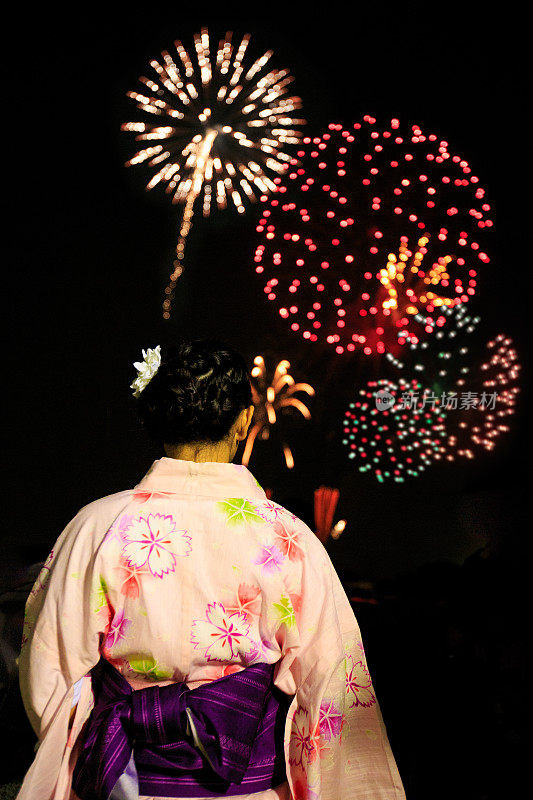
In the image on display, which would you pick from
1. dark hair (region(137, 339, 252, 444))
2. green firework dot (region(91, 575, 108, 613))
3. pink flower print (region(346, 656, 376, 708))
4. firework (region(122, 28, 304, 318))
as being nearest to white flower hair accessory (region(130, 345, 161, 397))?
dark hair (region(137, 339, 252, 444))

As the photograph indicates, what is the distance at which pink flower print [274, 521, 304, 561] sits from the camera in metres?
1.29

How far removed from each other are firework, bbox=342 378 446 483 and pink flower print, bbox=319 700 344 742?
12.2 ft

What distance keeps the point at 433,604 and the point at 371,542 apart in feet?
5.86

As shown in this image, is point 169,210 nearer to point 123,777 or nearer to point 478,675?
point 478,675

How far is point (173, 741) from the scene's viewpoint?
118 cm

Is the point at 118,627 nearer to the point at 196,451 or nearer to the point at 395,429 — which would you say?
the point at 196,451

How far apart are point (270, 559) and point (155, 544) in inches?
8.7

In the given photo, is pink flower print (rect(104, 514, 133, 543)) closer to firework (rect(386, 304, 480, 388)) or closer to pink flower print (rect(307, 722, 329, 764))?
pink flower print (rect(307, 722, 329, 764))

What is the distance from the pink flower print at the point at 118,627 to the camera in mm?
1194

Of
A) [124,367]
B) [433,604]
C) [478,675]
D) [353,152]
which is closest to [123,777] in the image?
[478,675]

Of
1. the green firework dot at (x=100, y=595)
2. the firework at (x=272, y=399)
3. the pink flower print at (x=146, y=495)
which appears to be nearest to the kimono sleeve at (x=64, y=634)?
the green firework dot at (x=100, y=595)

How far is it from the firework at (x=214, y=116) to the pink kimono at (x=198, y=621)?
3.50 metres

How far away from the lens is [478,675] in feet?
8.24

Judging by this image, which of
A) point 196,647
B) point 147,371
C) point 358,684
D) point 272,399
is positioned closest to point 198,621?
point 196,647
